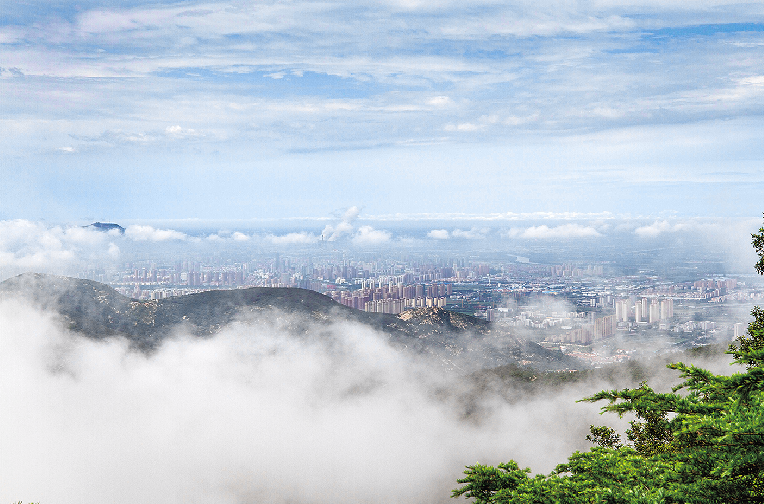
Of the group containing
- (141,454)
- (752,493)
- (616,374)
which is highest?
(752,493)

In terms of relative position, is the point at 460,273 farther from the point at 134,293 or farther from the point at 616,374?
the point at 616,374

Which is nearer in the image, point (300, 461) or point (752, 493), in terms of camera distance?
point (752, 493)

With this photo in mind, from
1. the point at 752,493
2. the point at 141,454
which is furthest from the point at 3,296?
the point at 752,493

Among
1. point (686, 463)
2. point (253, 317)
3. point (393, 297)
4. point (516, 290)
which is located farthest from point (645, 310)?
point (686, 463)

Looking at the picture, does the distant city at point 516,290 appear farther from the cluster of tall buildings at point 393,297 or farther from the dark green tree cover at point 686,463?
the dark green tree cover at point 686,463

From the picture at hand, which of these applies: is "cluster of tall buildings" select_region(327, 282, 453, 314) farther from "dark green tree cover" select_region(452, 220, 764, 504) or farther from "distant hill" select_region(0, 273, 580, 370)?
"dark green tree cover" select_region(452, 220, 764, 504)

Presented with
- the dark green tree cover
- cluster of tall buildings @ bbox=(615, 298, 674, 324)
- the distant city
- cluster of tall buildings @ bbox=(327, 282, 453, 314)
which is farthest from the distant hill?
the dark green tree cover
